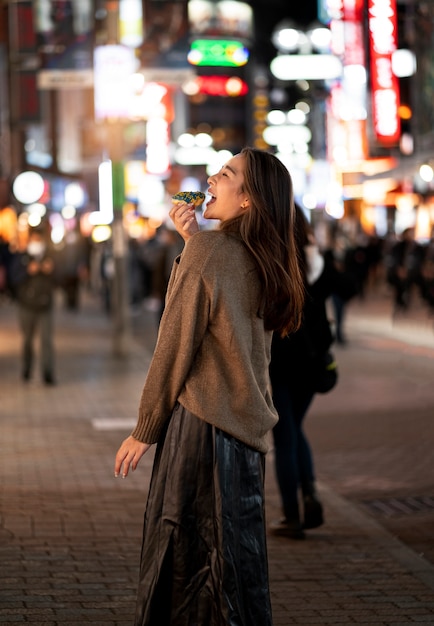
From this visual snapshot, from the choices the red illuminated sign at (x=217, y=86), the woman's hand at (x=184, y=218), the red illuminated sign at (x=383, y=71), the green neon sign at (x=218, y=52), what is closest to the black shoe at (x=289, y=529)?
the woman's hand at (x=184, y=218)

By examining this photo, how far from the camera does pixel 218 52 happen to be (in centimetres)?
7138

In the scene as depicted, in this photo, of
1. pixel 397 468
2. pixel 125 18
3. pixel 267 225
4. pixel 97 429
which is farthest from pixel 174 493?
pixel 125 18

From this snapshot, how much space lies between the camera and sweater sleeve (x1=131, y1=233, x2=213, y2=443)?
13.9 ft

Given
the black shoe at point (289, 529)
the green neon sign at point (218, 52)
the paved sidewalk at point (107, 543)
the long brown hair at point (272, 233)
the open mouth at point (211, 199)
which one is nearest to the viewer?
the long brown hair at point (272, 233)

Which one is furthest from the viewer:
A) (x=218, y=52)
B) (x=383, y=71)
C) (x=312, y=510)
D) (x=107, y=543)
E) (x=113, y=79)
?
(x=218, y=52)

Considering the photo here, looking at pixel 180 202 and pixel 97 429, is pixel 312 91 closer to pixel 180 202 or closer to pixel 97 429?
pixel 97 429

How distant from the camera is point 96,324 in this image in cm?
2731

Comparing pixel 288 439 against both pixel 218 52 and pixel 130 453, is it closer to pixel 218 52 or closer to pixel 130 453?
pixel 130 453

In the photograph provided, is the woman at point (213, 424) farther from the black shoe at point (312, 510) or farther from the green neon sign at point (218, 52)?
the green neon sign at point (218, 52)

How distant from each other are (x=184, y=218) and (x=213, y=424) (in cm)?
70

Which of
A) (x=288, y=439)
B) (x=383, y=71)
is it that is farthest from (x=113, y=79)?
(x=383, y=71)

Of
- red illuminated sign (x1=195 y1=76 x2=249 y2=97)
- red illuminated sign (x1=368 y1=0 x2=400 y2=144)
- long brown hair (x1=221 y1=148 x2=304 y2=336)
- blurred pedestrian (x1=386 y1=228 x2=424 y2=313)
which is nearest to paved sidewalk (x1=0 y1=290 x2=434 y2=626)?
long brown hair (x1=221 y1=148 x2=304 y2=336)

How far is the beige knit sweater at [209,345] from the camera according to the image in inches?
168

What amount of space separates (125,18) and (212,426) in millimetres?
20061
